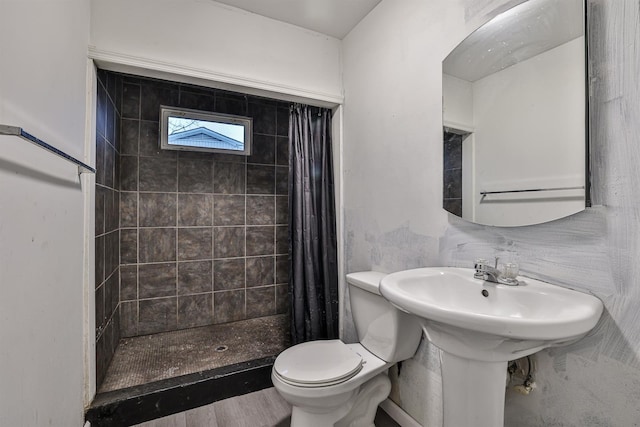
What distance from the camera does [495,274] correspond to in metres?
1.00

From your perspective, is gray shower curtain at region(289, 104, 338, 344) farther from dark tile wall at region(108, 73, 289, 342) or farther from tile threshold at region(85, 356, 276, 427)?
dark tile wall at region(108, 73, 289, 342)

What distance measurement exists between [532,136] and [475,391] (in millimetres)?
841

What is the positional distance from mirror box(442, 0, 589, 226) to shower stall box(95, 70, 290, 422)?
1.67 metres

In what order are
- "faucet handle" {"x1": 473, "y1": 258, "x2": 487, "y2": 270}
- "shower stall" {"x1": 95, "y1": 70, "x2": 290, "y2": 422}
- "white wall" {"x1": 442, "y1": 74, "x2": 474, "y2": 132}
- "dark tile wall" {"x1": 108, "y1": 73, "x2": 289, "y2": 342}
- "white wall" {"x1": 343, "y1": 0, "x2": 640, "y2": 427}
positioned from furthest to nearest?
"dark tile wall" {"x1": 108, "y1": 73, "x2": 289, "y2": 342} < "shower stall" {"x1": 95, "y1": 70, "x2": 290, "y2": 422} < "white wall" {"x1": 442, "y1": 74, "x2": 474, "y2": 132} < "faucet handle" {"x1": 473, "y1": 258, "x2": 487, "y2": 270} < "white wall" {"x1": 343, "y1": 0, "x2": 640, "y2": 427}

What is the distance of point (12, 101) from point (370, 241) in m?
1.57

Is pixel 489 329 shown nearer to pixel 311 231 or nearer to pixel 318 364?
pixel 318 364

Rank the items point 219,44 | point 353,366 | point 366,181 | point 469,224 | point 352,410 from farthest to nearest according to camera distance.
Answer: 1. point 366,181
2. point 219,44
3. point 352,410
4. point 353,366
5. point 469,224

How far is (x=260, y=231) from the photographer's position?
278 cm

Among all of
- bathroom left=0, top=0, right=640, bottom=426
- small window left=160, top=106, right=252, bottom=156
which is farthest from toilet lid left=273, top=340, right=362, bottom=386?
small window left=160, top=106, right=252, bottom=156

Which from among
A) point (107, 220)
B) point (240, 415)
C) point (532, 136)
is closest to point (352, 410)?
point (240, 415)

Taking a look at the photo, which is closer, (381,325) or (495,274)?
(495,274)

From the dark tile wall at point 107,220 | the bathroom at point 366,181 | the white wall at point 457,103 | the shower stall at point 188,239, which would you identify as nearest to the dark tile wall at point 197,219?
the shower stall at point 188,239

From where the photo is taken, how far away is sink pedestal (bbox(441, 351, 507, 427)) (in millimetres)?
811

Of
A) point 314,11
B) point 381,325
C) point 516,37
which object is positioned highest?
point 314,11
